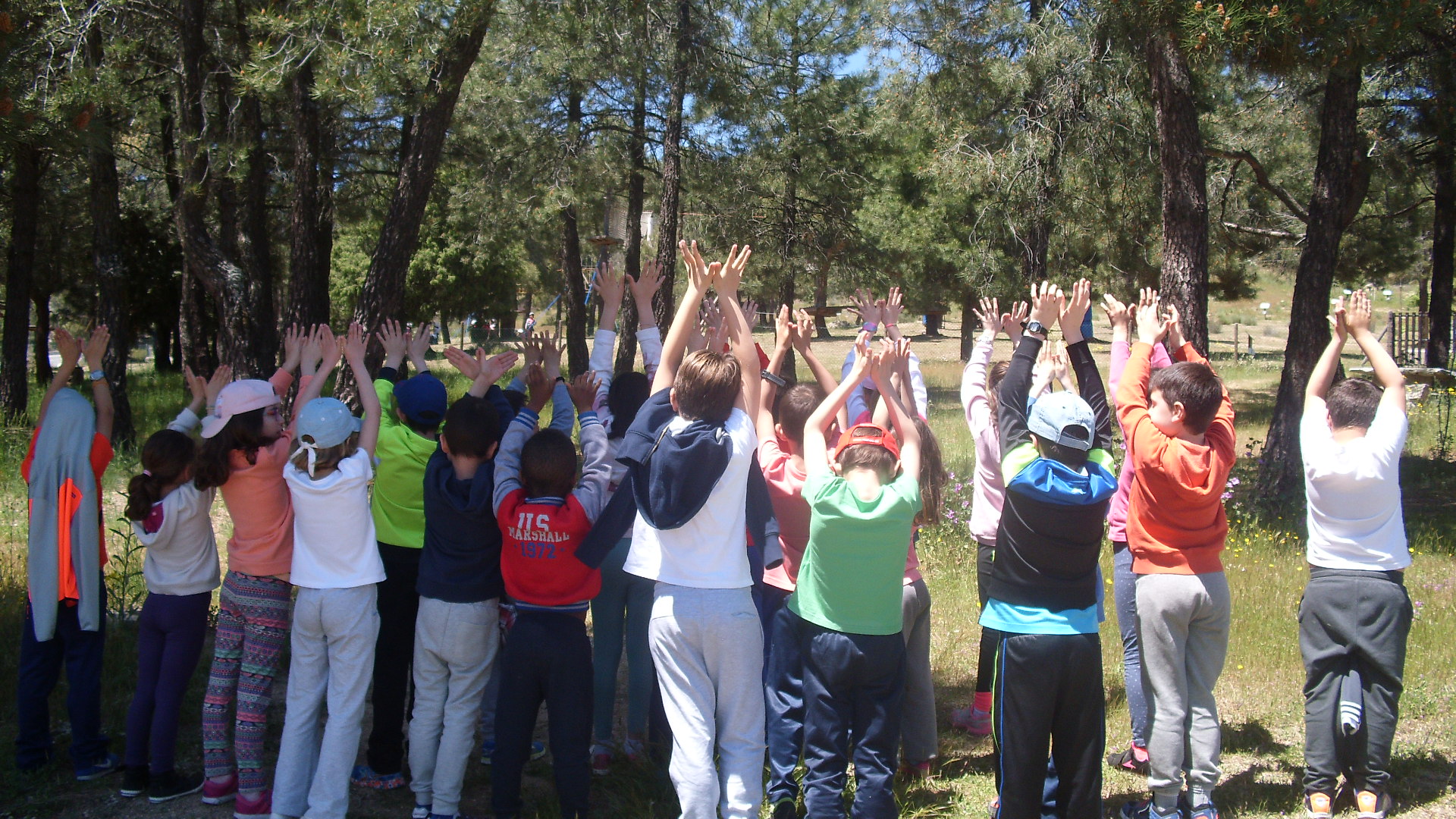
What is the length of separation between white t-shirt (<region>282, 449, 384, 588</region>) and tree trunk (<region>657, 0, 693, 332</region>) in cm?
1020

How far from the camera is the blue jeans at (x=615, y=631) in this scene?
A: 4438 mm

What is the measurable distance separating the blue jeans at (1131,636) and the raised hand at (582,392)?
2456 millimetres

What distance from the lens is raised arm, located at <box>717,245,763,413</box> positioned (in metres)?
3.82

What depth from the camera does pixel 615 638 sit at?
14.7ft

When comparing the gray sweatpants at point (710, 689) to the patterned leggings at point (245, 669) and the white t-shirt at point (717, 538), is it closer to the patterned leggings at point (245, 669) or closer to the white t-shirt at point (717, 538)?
the white t-shirt at point (717, 538)

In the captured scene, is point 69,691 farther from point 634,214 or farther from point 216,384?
point 634,214

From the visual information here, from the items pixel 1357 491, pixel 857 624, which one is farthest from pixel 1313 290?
pixel 857 624

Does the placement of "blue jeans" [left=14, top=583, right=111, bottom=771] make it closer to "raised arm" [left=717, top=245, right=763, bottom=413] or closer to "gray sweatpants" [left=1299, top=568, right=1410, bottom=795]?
"raised arm" [left=717, top=245, right=763, bottom=413]

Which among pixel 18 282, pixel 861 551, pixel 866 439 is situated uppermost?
pixel 18 282

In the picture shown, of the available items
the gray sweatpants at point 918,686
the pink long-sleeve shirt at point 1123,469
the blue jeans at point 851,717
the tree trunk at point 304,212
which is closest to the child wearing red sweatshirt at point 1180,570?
the pink long-sleeve shirt at point 1123,469

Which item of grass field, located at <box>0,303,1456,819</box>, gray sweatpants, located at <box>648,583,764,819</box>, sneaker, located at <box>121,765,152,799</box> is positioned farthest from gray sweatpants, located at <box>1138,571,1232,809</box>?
sneaker, located at <box>121,765,152,799</box>

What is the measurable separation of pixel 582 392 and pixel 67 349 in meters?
2.29

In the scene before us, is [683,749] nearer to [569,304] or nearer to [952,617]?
[952,617]

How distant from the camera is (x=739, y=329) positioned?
12.6 ft
